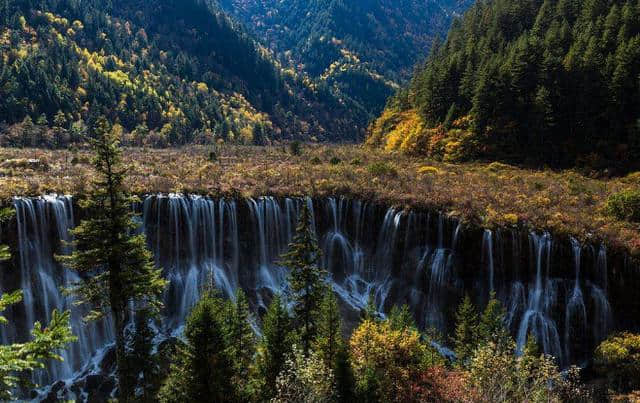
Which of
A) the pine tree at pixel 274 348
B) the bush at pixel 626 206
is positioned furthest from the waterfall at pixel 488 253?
the pine tree at pixel 274 348

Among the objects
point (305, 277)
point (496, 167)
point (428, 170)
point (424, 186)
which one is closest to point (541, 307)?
point (424, 186)

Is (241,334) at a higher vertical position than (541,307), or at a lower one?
higher

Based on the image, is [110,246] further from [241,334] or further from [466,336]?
[466,336]

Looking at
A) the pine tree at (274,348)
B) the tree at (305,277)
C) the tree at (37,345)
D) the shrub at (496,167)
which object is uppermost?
the shrub at (496,167)

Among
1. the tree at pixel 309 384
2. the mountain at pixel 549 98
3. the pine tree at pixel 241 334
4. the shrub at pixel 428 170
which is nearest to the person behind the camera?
the tree at pixel 309 384

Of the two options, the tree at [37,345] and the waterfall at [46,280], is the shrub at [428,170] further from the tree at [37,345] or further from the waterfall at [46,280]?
the tree at [37,345]
